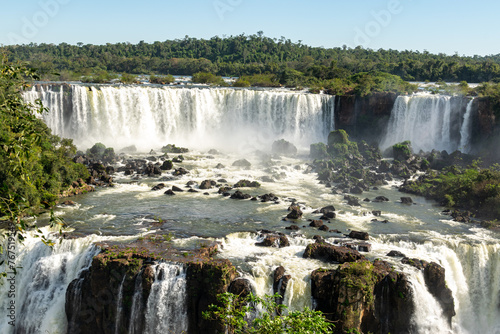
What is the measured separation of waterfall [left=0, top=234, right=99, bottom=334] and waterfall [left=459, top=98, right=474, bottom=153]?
96.0ft

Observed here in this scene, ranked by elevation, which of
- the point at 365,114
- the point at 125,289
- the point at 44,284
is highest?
the point at 365,114

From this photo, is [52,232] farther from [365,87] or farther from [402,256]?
[365,87]

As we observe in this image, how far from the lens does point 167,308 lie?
1398 cm

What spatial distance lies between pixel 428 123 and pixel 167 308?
29.6 meters

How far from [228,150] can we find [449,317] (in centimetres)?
2459

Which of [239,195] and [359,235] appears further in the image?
[239,195]

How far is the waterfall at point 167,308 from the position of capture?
A: 1396 cm

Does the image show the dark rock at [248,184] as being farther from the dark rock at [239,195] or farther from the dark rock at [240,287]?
the dark rock at [240,287]

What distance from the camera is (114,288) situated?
1420cm

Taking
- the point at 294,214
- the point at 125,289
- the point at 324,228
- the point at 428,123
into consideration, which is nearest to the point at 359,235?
the point at 324,228

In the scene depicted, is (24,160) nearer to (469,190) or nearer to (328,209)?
(328,209)

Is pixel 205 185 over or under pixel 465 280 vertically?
over

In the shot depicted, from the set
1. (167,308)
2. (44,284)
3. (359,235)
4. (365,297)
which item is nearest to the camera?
(365,297)

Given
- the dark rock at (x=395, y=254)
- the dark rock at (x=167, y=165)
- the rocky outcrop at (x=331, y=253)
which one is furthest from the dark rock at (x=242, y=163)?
the dark rock at (x=395, y=254)
